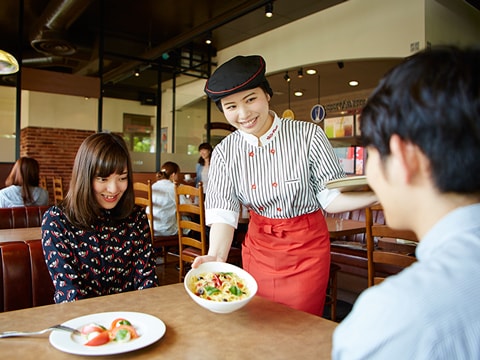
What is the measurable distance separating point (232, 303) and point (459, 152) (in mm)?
699

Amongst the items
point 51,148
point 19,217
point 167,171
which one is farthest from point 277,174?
point 51,148

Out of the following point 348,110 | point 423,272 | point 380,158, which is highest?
point 348,110

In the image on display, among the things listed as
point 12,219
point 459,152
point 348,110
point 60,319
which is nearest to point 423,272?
point 459,152

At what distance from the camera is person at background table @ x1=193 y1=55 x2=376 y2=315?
5.23 ft

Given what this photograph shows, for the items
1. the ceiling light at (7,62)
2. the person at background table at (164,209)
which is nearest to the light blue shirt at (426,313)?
the ceiling light at (7,62)

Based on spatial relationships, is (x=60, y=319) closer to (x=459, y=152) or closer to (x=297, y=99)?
(x=459, y=152)

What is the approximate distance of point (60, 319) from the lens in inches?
43.9

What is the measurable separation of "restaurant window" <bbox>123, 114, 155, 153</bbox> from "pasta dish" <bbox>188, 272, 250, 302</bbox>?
8.30 m

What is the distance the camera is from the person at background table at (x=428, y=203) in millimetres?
437

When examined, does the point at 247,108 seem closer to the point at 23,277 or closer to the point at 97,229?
the point at 97,229

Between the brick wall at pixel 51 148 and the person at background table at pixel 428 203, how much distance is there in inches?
373

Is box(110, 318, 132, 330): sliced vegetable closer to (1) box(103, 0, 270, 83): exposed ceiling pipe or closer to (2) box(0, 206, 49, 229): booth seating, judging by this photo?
(2) box(0, 206, 49, 229): booth seating

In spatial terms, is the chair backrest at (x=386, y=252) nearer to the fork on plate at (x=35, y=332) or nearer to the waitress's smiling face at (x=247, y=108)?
the waitress's smiling face at (x=247, y=108)

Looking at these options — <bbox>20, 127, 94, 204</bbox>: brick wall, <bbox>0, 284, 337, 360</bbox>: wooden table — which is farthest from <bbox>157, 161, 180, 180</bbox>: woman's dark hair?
<bbox>20, 127, 94, 204</bbox>: brick wall
